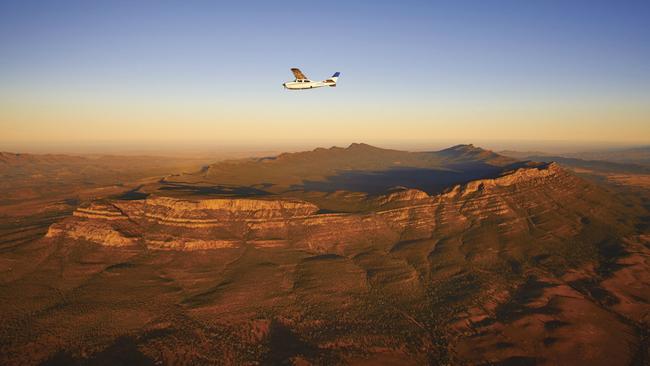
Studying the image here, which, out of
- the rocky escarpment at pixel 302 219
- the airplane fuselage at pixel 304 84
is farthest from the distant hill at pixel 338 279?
the airplane fuselage at pixel 304 84

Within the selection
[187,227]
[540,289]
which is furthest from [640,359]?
[187,227]

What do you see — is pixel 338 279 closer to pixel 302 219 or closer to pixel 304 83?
pixel 302 219

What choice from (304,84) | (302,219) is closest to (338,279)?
(302,219)

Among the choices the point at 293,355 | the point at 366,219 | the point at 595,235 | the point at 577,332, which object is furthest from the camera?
the point at 366,219

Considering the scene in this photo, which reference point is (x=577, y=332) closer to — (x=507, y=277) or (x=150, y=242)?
(x=507, y=277)

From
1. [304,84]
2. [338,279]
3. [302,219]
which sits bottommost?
[338,279]

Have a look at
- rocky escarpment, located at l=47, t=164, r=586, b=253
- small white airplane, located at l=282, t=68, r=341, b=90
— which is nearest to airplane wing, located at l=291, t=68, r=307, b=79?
small white airplane, located at l=282, t=68, r=341, b=90

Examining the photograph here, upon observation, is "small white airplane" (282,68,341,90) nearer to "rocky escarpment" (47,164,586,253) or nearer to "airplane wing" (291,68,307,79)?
"airplane wing" (291,68,307,79)

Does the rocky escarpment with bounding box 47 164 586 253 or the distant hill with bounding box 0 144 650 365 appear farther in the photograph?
the rocky escarpment with bounding box 47 164 586 253
